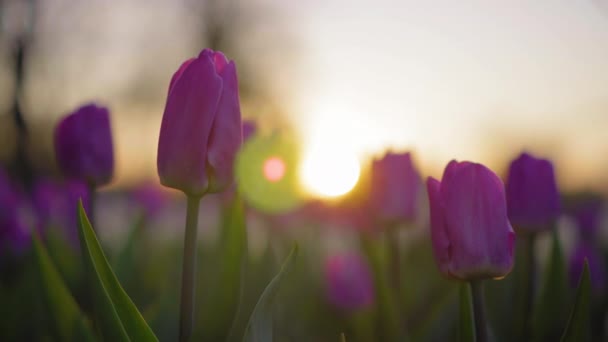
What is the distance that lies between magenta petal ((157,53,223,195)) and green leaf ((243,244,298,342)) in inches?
8.5

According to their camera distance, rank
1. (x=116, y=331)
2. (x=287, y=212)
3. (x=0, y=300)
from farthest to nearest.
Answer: (x=287, y=212) < (x=0, y=300) < (x=116, y=331)

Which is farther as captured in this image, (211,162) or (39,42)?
(39,42)

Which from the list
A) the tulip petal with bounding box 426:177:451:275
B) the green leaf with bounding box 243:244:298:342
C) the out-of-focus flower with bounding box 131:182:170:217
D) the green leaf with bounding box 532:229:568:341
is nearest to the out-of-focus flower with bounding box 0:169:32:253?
the out-of-focus flower with bounding box 131:182:170:217

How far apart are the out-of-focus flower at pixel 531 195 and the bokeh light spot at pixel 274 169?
0.74m

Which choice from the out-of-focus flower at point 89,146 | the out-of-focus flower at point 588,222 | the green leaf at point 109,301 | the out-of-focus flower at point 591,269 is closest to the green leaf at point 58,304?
the out-of-focus flower at point 89,146

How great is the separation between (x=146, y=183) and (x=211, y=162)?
3056 mm

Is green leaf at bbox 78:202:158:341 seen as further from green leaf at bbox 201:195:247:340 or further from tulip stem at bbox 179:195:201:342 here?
green leaf at bbox 201:195:247:340

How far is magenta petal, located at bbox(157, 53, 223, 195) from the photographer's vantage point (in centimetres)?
90

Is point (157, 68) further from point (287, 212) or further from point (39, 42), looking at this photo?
point (287, 212)

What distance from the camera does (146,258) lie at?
2654 mm

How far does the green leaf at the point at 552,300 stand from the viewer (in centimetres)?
135

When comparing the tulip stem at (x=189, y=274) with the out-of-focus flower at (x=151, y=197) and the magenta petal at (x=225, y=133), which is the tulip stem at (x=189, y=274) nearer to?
the magenta petal at (x=225, y=133)

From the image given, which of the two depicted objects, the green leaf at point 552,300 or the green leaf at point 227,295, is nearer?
the green leaf at point 227,295

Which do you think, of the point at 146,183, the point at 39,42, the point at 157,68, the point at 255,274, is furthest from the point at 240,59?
the point at 255,274
